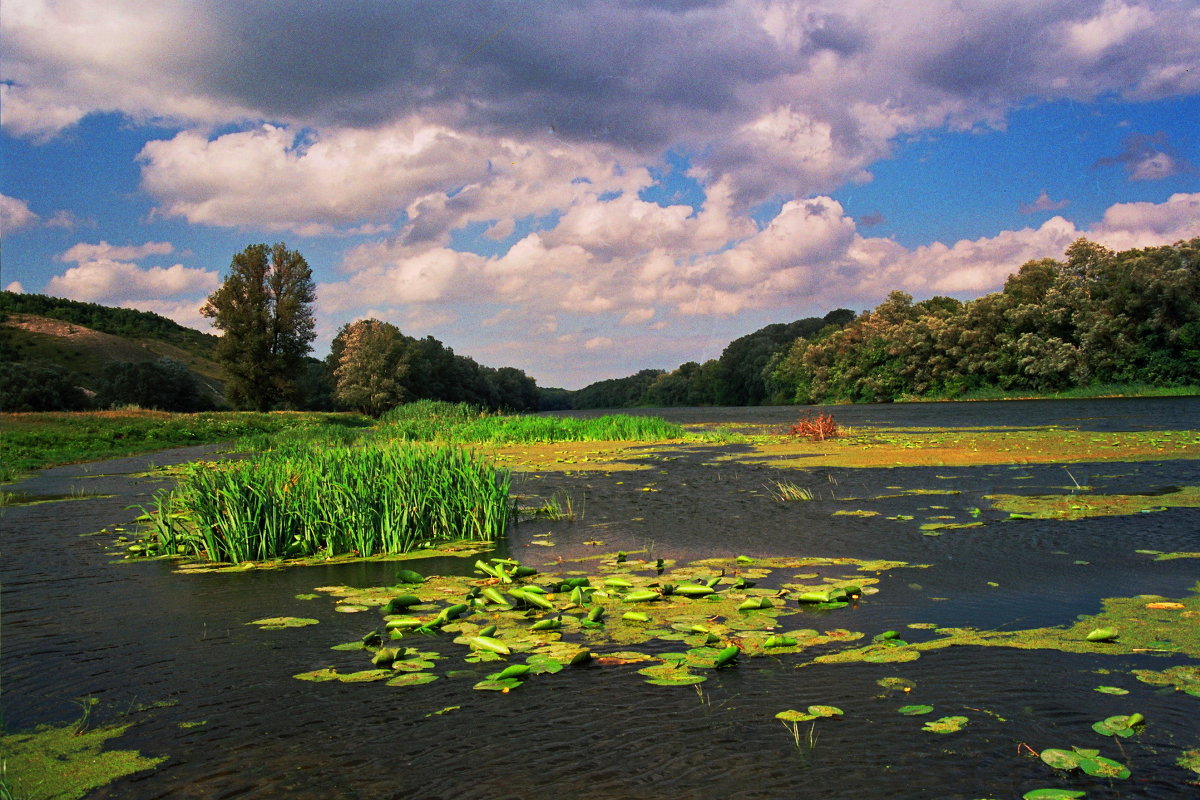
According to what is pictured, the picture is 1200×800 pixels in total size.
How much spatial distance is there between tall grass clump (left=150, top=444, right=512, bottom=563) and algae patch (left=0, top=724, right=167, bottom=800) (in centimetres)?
527

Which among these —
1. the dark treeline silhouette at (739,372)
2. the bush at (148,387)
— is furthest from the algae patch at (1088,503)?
the dark treeline silhouette at (739,372)

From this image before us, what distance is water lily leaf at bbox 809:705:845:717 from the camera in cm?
447

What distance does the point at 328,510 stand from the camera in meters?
10.2

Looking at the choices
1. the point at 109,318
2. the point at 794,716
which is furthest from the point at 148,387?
the point at 794,716

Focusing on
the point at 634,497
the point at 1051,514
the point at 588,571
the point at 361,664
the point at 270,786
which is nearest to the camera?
the point at 270,786

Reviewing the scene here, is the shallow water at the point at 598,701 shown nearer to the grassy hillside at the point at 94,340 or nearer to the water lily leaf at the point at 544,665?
the water lily leaf at the point at 544,665

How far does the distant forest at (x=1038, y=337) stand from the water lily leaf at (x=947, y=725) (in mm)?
69091

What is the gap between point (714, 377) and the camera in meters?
151

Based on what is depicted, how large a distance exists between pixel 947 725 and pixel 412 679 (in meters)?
3.36

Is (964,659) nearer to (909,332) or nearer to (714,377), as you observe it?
(909,332)

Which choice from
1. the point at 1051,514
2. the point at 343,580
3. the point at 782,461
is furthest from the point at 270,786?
the point at 782,461

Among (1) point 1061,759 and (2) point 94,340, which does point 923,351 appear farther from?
(2) point 94,340

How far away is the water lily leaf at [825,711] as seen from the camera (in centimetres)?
447

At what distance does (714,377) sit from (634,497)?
5444 inches
